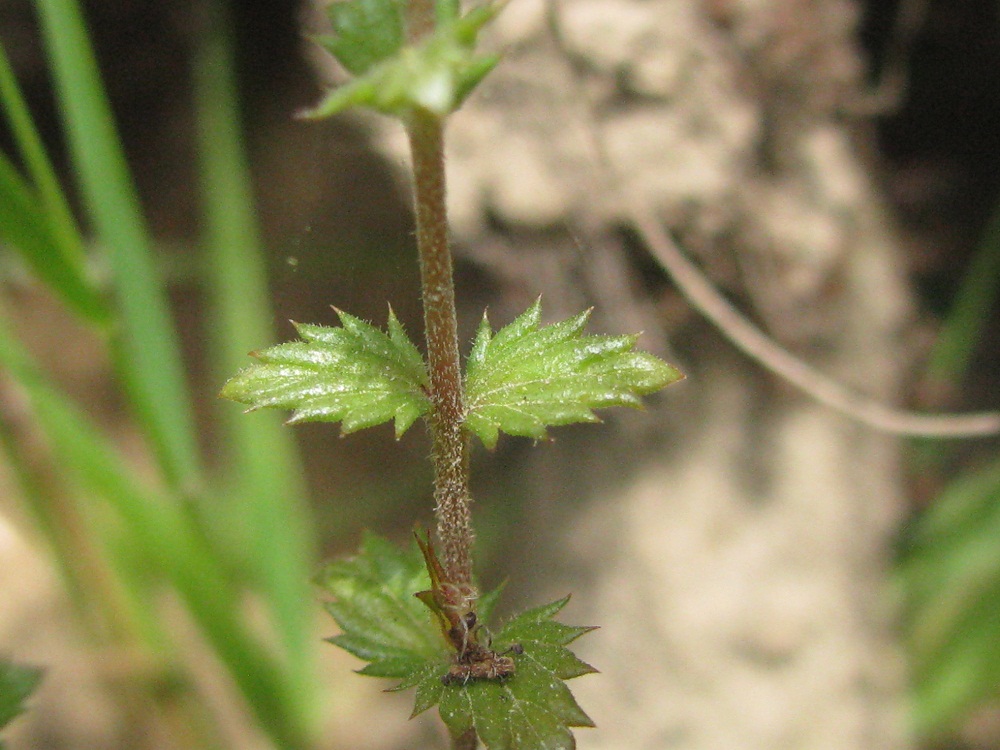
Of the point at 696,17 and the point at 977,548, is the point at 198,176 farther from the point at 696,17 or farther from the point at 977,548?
the point at 977,548

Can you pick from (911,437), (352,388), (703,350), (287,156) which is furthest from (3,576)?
(911,437)

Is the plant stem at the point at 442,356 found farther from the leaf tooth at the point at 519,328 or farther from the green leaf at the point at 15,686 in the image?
the green leaf at the point at 15,686

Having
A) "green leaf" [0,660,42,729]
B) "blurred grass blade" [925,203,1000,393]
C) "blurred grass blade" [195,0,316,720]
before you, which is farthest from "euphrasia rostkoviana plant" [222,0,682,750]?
"blurred grass blade" [925,203,1000,393]

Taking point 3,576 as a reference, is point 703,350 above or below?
above

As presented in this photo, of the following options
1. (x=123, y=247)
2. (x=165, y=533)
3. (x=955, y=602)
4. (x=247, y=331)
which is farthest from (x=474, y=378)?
(x=955, y=602)

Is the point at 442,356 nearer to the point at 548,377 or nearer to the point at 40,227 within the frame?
the point at 548,377

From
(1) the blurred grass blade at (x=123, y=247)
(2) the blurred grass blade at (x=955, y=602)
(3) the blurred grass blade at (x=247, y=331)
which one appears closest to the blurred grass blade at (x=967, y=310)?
(2) the blurred grass blade at (x=955, y=602)

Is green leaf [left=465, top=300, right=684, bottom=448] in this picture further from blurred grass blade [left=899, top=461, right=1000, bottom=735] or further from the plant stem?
blurred grass blade [left=899, top=461, right=1000, bottom=735]

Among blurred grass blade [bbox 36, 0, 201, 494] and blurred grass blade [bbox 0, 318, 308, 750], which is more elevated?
blurred grass blade [bbox 36, 0, 201, 494]
